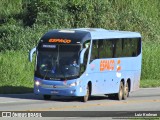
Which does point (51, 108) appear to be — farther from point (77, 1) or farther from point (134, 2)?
point (134, 2)

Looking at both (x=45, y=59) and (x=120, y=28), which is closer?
(x=45, y=59)

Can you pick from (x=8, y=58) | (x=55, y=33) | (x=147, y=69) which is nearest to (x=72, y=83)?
(x=55, y=33)

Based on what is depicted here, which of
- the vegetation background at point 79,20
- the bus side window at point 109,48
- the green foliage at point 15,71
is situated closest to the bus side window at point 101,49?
the bus side window at point 109,48

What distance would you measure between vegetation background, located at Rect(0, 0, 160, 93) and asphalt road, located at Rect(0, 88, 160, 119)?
1121 cm

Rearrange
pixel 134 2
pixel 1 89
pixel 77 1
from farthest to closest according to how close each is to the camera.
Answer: pixel 134 2 < pixel 77 1 < pixel 1 89

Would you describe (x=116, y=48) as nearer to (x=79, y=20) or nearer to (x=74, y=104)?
(x=74, y=104)

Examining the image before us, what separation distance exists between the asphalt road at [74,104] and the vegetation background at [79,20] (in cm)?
1121

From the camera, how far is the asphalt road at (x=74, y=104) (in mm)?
25406

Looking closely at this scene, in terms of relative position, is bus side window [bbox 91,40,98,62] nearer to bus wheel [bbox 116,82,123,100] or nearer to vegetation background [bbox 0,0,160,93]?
bus wheel [bbox 116,82,123,100]

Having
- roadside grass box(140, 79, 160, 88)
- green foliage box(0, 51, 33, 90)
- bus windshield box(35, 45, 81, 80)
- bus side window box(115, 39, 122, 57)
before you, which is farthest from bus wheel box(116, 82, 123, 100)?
roadside grass box(140, 79, 160, 88)

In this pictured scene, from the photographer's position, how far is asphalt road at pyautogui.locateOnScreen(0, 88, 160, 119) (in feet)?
83.4

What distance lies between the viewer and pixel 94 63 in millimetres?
30797

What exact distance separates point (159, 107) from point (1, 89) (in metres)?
10.0

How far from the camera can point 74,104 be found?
1128 inches
